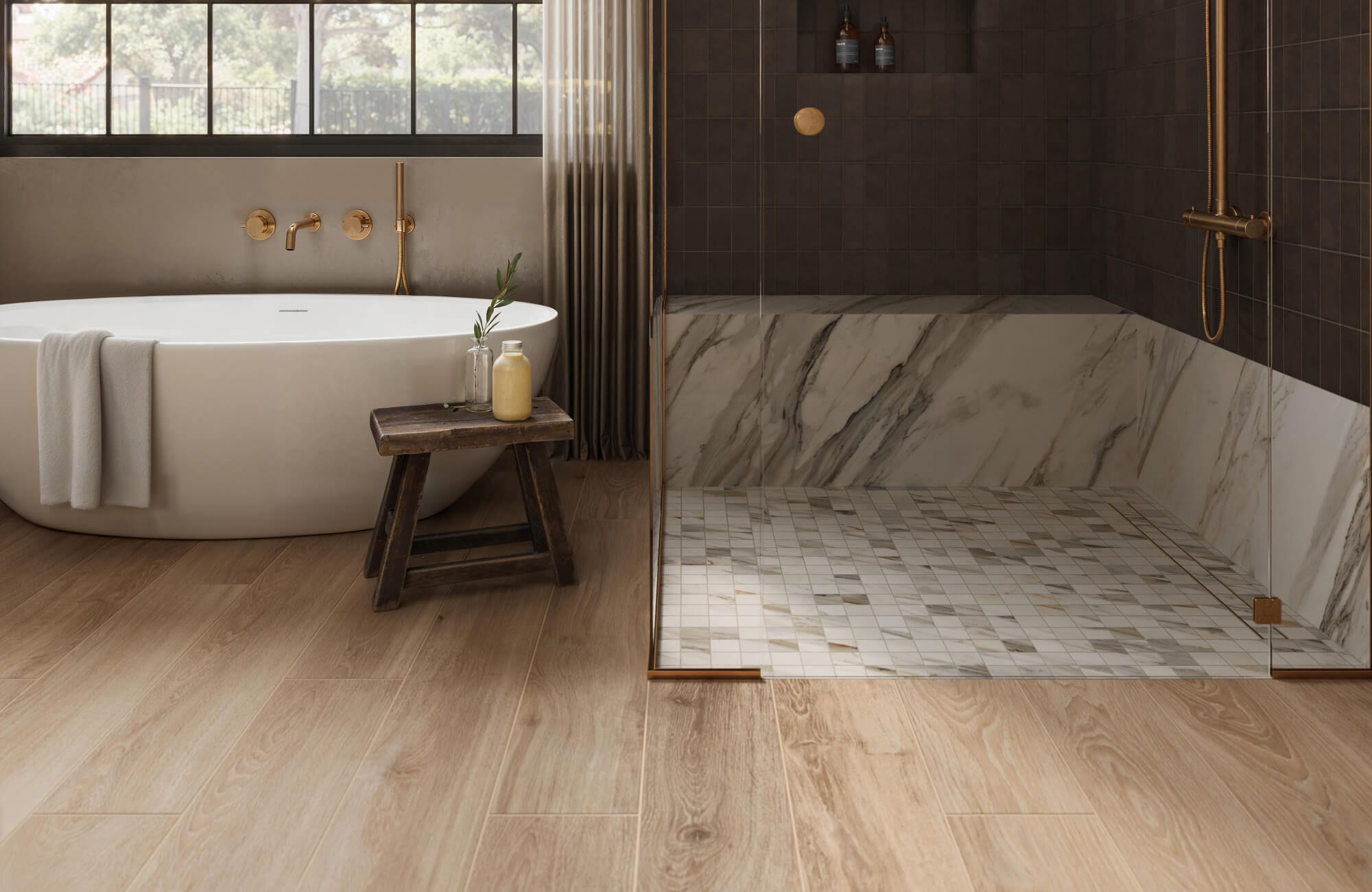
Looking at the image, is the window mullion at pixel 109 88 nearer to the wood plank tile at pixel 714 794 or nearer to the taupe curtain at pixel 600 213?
the taupe curtain at pixel 600 213

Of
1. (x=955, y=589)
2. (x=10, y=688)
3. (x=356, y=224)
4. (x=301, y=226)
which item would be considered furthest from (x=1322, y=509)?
(x=301, y=226)

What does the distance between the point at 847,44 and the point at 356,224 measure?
72.5 inches

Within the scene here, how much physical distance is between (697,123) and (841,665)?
249 centimetres

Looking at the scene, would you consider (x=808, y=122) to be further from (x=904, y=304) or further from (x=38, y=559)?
(x=38, y=559)

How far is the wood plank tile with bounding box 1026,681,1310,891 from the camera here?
1840 mm

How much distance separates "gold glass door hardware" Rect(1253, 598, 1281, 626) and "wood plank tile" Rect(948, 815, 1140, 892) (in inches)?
36.3

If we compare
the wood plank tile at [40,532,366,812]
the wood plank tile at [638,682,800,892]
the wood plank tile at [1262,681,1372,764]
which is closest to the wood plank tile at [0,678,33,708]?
the wood plank tile at [40,532,366,812]

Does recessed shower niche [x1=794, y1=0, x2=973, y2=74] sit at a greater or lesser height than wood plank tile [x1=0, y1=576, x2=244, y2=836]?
Result: greater

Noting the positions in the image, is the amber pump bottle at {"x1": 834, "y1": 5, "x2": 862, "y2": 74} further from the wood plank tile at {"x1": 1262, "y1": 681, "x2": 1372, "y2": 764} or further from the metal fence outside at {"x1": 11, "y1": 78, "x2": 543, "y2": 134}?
the wood plank tile at {"x1": 1262, "y1": 681, "x2": 1372, "y2": 764}

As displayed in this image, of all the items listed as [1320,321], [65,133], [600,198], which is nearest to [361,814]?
[1320,321]

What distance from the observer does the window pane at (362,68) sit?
183 inches

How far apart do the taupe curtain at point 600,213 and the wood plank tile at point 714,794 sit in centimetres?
213

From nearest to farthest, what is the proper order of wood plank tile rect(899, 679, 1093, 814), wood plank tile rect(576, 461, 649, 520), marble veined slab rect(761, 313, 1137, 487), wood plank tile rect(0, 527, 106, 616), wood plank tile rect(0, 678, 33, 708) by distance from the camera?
wood plank tile rect(899, 679, 1093, 814) → wood plank tile rect(0, 678, 33, 708) → wood plank tile rect(0, 527, 106, 616) → wood plank tile rect(576, 461, 649, 520) → marble veined slab rect(761, 313, 1137, 487)

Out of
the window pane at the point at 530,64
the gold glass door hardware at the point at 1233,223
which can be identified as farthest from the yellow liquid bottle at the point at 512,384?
the window pane at the point at 530,64
